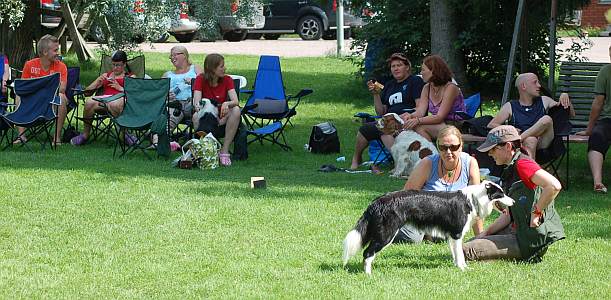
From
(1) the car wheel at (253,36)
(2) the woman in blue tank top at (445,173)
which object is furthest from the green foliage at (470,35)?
(1) the car wheel at (253,36)

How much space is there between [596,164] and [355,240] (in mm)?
3919

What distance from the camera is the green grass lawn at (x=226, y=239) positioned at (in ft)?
17.7

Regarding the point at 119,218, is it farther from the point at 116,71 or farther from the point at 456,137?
the point at 116,71

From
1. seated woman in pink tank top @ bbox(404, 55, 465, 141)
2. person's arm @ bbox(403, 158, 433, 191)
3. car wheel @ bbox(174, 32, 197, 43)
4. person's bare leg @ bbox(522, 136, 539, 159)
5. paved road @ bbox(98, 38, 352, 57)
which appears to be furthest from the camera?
car wheel @ bbox(174, 32, 197, 43)

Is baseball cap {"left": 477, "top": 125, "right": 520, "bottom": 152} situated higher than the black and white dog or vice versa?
baseball cap {"left": 477, "top": 125, "right": 520, "bottom": 152}

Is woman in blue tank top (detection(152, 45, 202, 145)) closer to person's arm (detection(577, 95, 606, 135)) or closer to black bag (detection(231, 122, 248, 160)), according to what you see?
black bag (detection(231, 122, 248, 160))

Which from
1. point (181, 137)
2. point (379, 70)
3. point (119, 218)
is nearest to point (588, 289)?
Result: point (119, 218)

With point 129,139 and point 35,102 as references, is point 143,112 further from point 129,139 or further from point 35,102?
point 35,102

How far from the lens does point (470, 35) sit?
1408 centimetres

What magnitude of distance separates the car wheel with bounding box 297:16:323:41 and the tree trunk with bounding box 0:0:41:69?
1106 centimetres

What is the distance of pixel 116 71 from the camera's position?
38.9ft

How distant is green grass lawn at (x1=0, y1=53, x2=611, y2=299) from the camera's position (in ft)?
17.7

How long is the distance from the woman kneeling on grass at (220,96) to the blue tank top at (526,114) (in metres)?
2.94

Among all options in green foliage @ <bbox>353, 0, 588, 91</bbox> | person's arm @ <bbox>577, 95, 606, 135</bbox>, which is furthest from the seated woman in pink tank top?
green foliage @ <bbox>353, 0, 588, 91</bbox>
